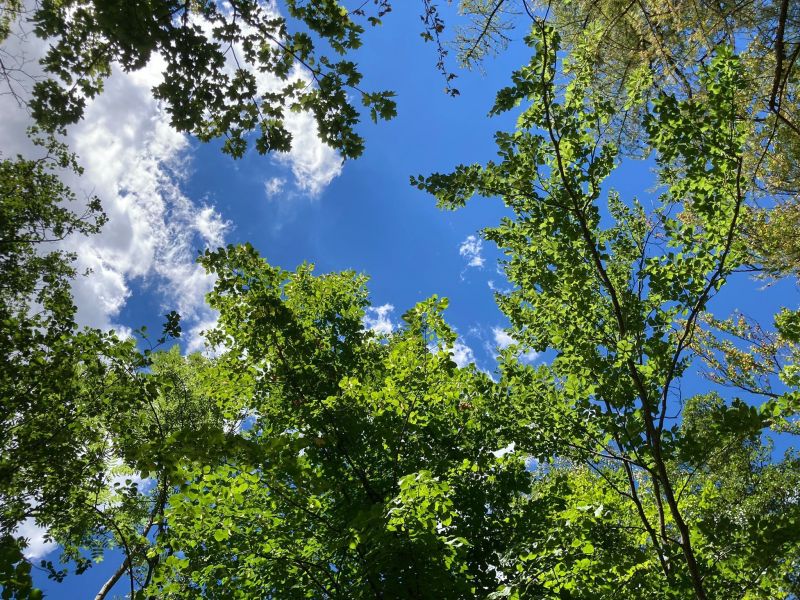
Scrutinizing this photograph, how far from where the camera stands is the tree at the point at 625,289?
3795 millimetres

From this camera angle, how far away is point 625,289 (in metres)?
5.12

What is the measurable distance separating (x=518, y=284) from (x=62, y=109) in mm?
4886

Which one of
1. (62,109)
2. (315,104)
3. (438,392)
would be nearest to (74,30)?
(62,109)

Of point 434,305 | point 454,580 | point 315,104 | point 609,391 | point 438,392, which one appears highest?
point 315,104

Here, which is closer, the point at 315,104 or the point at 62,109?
the point at 62,109

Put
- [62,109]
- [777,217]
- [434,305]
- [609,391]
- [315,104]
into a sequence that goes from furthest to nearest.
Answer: [777,217], [434,305], [609,391], [315,104], [62,109]

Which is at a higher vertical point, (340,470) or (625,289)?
(625,289)

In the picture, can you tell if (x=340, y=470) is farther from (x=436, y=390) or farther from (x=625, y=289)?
(x=625, y=289)

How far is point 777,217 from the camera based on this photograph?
7133mm

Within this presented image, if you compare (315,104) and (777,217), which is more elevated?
(777,217)

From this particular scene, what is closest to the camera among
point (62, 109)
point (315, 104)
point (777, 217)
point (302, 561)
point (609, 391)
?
point (62, 109)

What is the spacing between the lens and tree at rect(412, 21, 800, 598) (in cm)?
379

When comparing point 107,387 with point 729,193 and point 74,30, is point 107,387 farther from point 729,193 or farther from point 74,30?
point 729,193

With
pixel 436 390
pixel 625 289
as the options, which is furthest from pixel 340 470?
pixel 625 289
